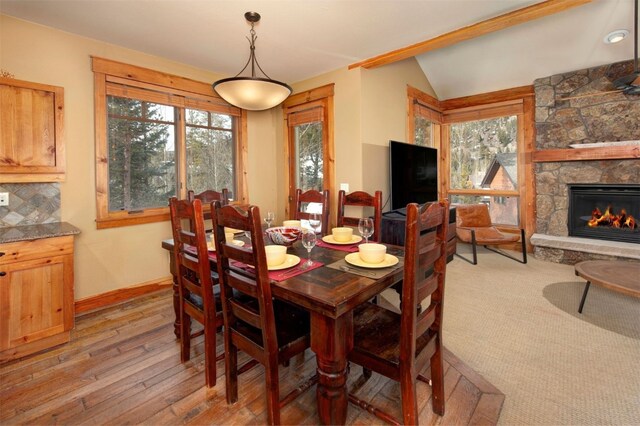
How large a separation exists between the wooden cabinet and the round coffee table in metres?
4.10

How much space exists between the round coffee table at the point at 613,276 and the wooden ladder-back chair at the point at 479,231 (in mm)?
1248

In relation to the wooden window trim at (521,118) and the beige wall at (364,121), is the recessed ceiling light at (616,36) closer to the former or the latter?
the wooden window trim at (521,118)

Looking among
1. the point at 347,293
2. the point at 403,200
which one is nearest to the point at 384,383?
the point at 347,293

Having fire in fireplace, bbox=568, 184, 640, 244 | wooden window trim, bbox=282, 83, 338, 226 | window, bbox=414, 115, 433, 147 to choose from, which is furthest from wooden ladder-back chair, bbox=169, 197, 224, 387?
fire in fireplace, bbox=568, 184, 640, 244

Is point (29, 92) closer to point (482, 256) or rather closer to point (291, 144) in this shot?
point (291, 144)

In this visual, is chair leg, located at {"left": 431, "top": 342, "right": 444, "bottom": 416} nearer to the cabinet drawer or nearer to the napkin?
the napkin

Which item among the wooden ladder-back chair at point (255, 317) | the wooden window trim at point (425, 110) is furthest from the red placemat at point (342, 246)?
the wooden window trim at point (425, 110)

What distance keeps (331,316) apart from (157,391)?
131 cm

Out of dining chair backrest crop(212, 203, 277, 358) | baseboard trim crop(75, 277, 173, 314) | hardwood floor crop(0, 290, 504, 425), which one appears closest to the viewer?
dining chair backrest crop(212, 203, 277, 358)

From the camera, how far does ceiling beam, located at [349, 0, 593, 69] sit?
231 cm

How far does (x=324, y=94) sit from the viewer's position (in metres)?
3.80

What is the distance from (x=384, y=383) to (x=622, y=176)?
418 cm

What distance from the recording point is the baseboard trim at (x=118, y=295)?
2.86 m

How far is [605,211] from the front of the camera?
407 centimetres
